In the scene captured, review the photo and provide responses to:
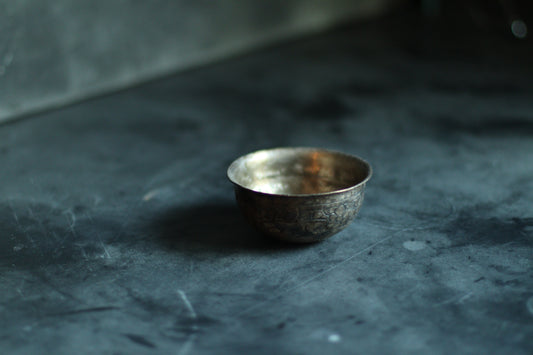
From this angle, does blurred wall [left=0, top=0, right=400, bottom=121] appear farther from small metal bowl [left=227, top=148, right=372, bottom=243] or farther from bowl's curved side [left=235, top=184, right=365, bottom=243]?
bowl's curved side [left=235, top=184, right=365, bottom=243]

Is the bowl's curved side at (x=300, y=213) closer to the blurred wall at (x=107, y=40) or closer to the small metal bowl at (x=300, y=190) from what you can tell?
the small metal bowl at (x=300, y=190)

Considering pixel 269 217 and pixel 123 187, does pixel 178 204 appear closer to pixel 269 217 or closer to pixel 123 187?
pixel 123 187

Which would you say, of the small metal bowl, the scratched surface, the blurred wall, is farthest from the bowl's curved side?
the blurred wall

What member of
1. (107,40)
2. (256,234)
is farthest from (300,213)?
(107,40)

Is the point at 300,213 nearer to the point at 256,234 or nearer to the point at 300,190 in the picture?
the point at 256,234

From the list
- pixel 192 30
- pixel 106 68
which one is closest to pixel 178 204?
pixel 106 68

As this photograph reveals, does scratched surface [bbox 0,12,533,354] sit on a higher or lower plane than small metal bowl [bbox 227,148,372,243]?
lower
